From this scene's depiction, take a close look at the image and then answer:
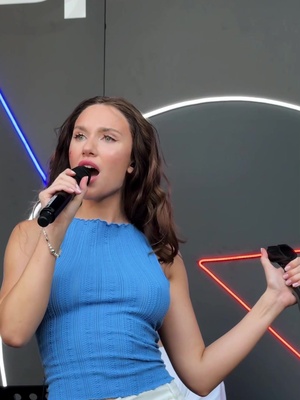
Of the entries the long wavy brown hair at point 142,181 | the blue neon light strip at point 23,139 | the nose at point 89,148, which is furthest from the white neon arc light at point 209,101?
the nose at point 89,148

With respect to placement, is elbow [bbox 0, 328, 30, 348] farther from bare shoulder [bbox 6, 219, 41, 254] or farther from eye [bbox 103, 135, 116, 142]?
eye [bbox 103, 135, 116, 142]

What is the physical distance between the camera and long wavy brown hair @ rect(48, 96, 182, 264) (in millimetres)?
1801

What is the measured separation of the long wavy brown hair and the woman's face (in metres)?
0.03

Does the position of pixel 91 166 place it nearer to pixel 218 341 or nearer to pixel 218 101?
pixel 218 341

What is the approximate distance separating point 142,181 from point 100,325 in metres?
0.45

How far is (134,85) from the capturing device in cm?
297

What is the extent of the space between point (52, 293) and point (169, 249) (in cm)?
37

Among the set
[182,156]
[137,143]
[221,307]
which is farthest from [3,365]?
[137,143]

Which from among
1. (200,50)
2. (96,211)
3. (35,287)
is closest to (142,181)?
(96,211)

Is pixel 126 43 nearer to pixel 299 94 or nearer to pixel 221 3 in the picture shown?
pixel 221 3

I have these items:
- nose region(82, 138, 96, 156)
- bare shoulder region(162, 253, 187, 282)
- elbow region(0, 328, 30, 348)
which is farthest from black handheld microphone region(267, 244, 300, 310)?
elbow region(0, 328, 30, 348)

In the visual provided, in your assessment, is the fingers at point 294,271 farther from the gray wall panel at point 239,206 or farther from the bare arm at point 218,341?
the gray wall panel at point 239,206

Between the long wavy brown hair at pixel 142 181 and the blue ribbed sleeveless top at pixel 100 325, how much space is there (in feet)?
0.56

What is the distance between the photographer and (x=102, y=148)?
66.2 inches
